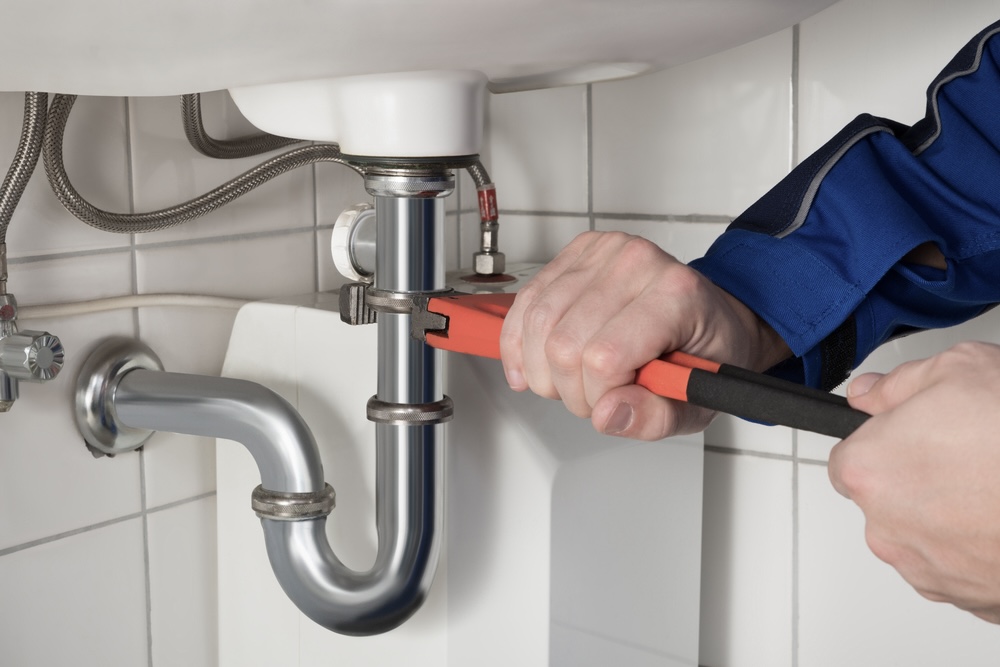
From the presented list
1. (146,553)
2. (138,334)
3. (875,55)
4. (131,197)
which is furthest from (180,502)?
(875,55)

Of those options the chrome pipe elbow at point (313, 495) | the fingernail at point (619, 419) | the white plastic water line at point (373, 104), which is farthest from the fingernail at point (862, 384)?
the chrome pipe elbow at point (313, 495)

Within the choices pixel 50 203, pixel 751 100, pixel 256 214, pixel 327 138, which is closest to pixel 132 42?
→ pixel 327 138

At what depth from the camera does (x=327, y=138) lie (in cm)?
65

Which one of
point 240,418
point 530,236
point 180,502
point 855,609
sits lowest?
point 855,609

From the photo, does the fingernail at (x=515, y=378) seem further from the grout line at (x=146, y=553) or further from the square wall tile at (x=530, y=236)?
the square wall tile at (x=530, y=236)

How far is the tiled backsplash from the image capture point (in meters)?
0.77

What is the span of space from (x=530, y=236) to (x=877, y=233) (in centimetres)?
51

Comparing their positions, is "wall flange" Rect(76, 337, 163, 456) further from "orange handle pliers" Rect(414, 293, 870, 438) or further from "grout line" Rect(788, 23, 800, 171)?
"grout line" Rect(788, 23, 800, 171)

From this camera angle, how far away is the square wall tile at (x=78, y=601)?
2.47 feet

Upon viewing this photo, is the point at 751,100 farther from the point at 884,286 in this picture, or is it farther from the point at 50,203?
the point at 50,203

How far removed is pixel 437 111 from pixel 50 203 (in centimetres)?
31

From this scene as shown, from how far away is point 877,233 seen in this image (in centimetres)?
64

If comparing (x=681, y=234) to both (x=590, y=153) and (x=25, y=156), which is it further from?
(x=25, y=156)

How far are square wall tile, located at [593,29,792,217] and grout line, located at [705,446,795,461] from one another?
0.22 m
